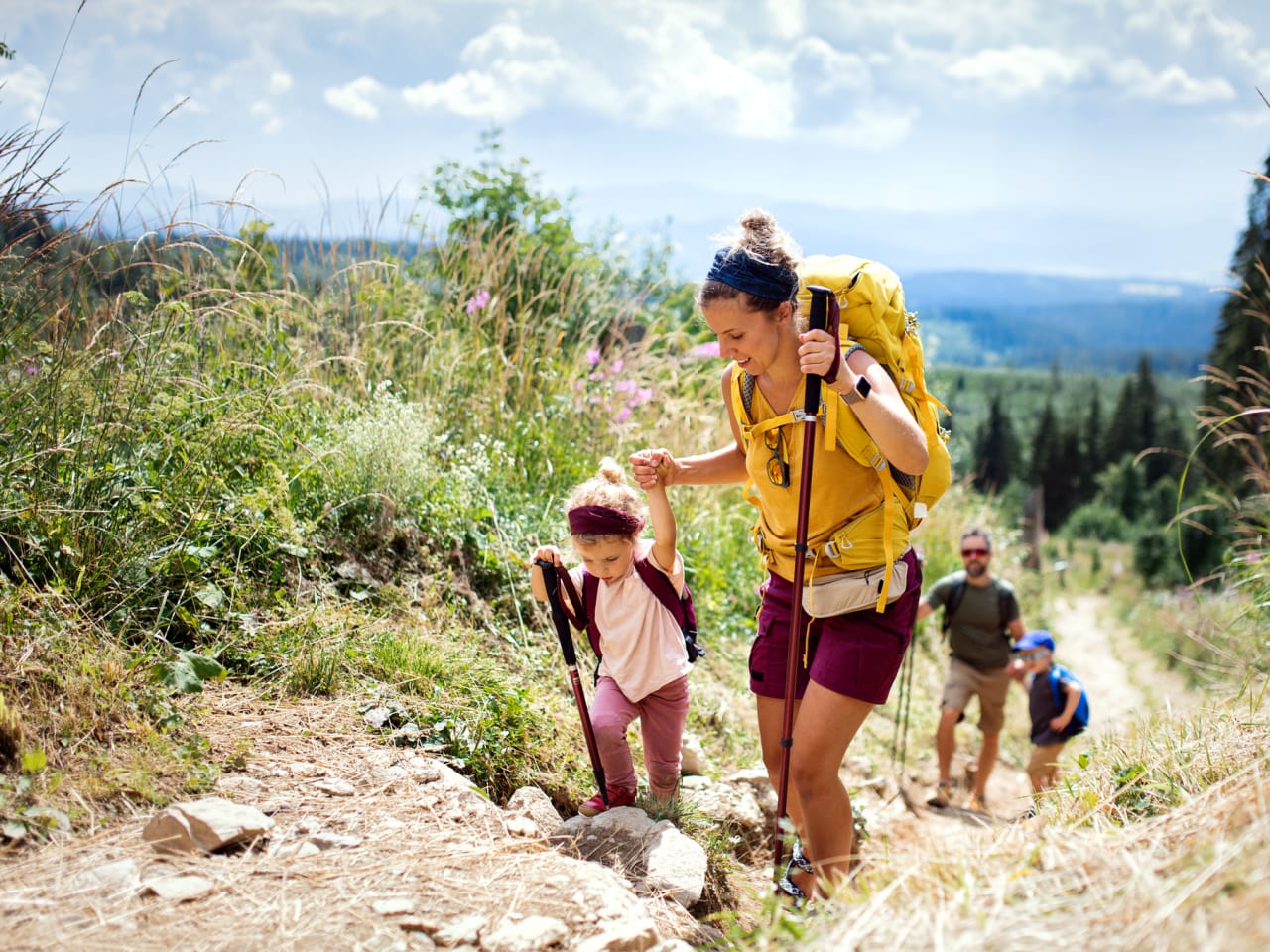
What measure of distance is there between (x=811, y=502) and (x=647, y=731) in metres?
1.23

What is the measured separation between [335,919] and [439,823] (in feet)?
2.03

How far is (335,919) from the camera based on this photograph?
2.35 meters

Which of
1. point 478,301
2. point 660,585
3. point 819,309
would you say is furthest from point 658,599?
point 478,301

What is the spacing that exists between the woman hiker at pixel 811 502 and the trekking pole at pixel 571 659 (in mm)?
785

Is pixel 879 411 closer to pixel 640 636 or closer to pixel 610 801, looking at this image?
pixel 640 636

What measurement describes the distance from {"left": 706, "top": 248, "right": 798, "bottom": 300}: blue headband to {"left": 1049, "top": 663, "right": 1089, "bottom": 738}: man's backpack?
4421 mm

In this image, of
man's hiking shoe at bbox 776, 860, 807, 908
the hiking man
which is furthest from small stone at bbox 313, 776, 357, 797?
the hiking man

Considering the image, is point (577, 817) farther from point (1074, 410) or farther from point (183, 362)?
point (1074, 410)

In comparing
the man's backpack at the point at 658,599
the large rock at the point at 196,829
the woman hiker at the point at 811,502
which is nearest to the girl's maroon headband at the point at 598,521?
the man's backpack at the point at 658,599

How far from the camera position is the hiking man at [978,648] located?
22.3 feet

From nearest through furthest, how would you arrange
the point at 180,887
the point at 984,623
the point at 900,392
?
1. the point at 180,887
2. the point at 900,392
3. the point at 984,623

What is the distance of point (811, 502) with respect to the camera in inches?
113

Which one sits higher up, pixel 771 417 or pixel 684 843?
pixel 771 417

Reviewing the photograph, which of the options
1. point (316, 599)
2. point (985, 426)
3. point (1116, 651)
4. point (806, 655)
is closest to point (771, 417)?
point (806, 655)
